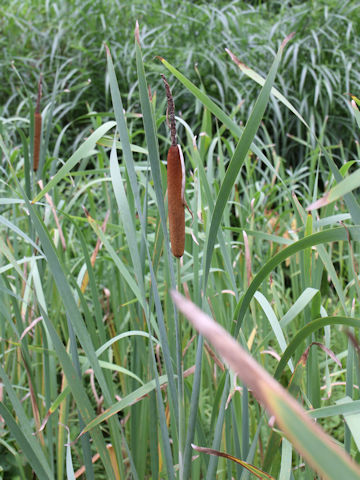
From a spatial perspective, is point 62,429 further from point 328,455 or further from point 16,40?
point 16,40

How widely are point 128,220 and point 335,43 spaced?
300cm

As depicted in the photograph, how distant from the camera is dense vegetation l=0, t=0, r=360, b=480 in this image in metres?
0.44

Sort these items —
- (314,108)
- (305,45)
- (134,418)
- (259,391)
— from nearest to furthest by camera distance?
(259,391) → (134,418) → (314,108) → (305,45)

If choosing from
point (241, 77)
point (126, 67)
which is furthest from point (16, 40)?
point (241, 77)

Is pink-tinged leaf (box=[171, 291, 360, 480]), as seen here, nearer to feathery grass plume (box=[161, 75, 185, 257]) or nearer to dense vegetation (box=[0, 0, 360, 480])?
dense vegetation (box=[0, 0, 360, 480])

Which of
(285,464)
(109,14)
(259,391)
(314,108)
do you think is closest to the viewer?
(259,391)

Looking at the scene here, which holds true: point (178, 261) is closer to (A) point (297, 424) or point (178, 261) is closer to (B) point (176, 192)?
(B) point (176, 192)

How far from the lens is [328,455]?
159mm

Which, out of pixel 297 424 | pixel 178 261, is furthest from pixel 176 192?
pixel 297 424

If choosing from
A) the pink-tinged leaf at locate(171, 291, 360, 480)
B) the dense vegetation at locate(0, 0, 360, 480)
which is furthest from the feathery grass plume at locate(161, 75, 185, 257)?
the pink-tinged leaf at locate(171, 291, 360, 480)

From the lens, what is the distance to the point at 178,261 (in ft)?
1.50

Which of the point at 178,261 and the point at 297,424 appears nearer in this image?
the point at 297,424

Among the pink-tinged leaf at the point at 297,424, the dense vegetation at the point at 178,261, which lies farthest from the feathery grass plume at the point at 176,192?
the pink-tinged leaf at the point at 297,424

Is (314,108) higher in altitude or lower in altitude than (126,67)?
lower
